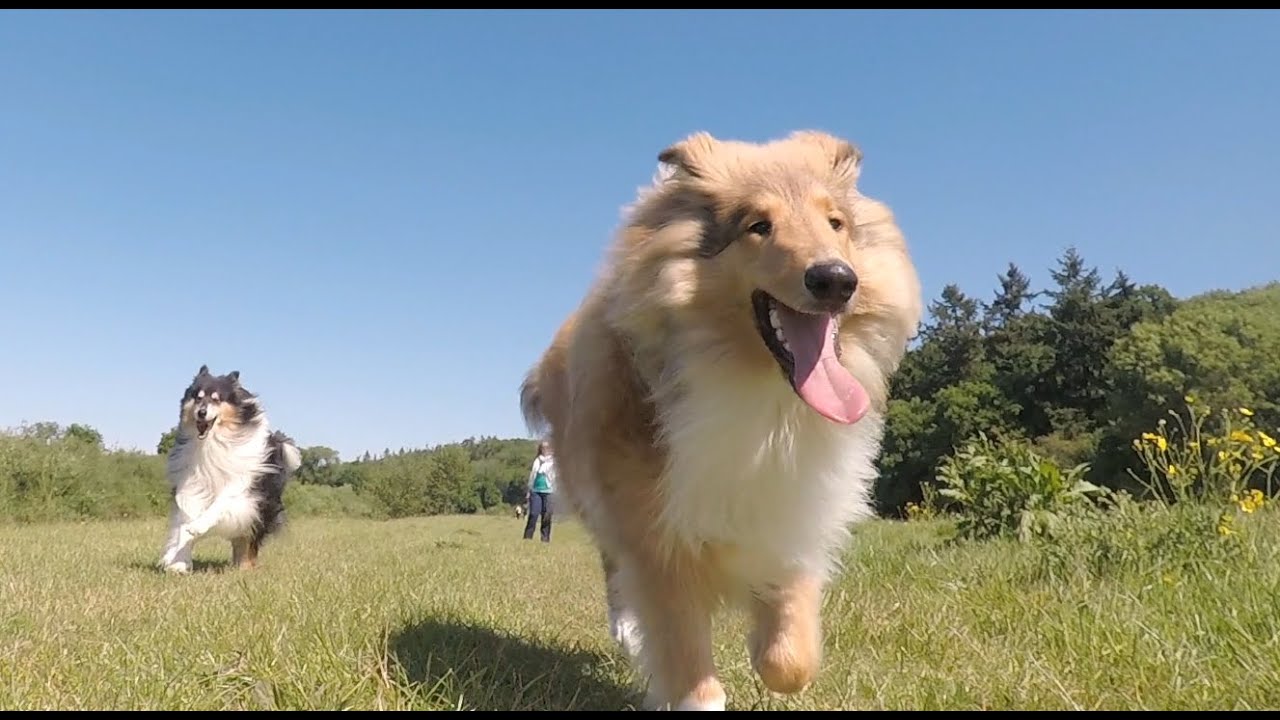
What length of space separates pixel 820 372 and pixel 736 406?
0.32 m

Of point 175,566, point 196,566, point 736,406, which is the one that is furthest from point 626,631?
point 196,566

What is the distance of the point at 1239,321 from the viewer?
4850cm

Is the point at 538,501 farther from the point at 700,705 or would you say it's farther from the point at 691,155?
the point at 700,705

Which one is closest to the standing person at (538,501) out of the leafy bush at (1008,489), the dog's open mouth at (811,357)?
the leafy bush at (1008,489)

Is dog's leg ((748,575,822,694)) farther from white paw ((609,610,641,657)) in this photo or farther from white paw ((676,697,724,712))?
white paw ((609,610,641,657))

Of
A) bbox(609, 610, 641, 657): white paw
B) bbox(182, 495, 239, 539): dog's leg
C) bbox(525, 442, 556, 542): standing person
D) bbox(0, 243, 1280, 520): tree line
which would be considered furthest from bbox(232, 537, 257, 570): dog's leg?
bbox(0, 243, 1280, 520): tree line

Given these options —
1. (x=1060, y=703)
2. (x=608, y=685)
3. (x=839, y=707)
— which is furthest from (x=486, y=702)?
(x=1060, y=703)

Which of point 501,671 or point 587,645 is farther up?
point 501,671

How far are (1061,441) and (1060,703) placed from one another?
5301 cm

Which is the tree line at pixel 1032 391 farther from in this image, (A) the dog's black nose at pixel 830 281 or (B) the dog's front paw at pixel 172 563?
(A) the dog's black nose at pixel 830 281

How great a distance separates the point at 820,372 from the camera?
3180mm

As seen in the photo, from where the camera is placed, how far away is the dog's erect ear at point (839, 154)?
152 inches

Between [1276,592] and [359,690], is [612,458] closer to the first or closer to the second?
[359,690]

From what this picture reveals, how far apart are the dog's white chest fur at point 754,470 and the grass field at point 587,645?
0.62 meters
